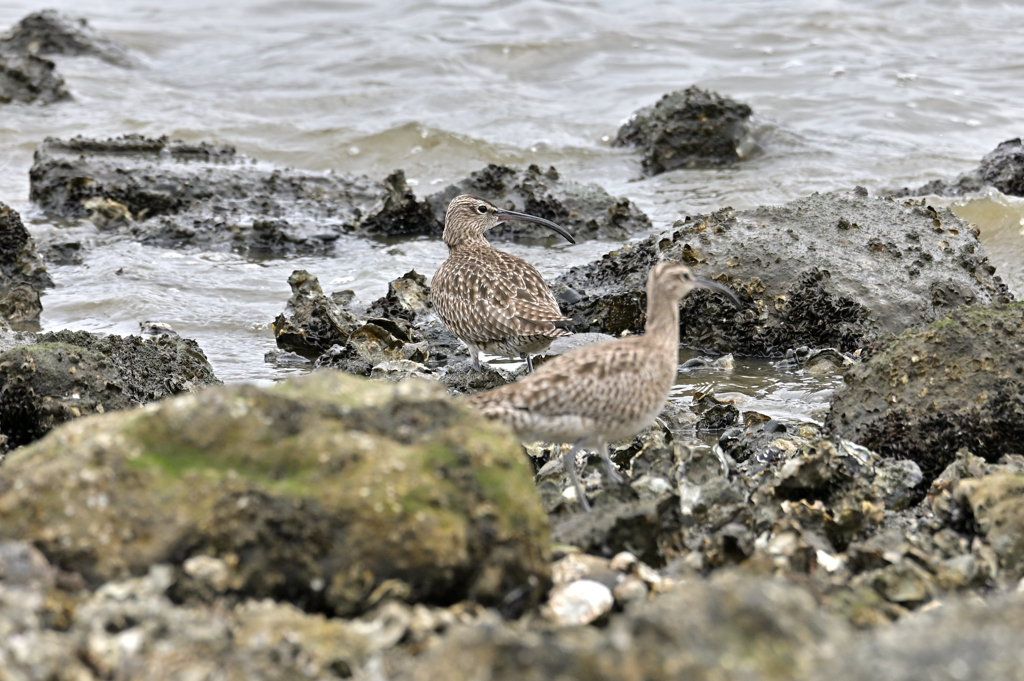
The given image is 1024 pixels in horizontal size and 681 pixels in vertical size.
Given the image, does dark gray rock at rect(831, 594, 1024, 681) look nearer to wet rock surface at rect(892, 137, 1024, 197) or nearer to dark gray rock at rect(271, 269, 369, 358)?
dark gray rock at rect(271, 269, 369, 358)

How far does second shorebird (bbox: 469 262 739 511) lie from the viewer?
213 inches

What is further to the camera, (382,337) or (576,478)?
(382,337)

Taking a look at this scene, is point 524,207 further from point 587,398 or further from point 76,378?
point 587,398

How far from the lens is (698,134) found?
51.5 feet

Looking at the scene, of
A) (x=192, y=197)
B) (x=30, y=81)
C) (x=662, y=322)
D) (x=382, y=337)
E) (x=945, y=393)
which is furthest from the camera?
(x=30, y=81)

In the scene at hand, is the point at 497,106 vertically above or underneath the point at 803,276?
above

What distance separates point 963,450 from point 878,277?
359 centimetres

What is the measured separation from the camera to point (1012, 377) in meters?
6.43

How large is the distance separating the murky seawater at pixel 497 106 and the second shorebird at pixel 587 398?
2671 mm

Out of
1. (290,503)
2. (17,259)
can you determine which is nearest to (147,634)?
(290,503)

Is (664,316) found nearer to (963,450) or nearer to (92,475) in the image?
(963,450)

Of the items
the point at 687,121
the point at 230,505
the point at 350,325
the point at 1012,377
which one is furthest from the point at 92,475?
the point at 687,121

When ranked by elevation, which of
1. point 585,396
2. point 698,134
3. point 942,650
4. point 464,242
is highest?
point 942,650

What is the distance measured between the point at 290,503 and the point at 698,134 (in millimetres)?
12898
